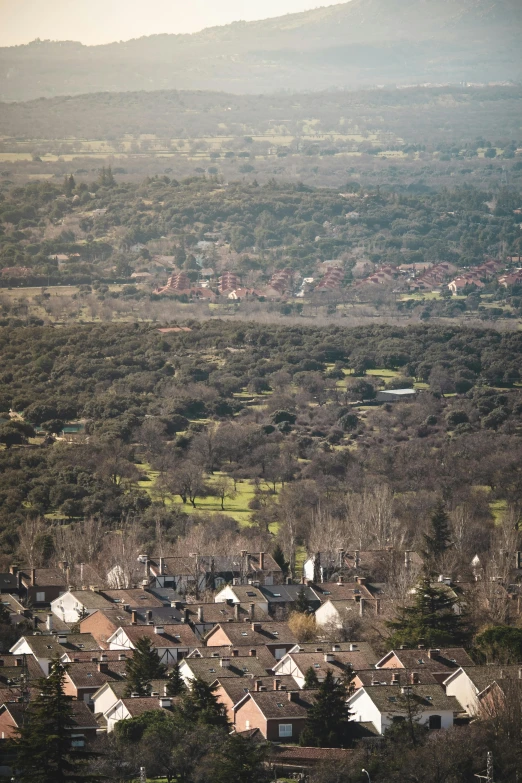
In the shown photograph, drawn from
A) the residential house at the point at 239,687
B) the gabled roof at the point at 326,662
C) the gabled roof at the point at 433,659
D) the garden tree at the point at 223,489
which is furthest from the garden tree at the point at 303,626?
the garden tree at the point at 223,489

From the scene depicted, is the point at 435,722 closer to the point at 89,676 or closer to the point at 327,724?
the point at 327,724

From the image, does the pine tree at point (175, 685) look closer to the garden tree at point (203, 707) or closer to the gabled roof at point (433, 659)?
the garden tree at point (203, 707)

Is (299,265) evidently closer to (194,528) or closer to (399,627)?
(194,528)

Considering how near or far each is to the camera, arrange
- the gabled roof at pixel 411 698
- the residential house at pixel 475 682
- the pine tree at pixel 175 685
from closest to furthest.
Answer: the gabled roof at pixel 411 698 < the residential house at pixel 475 682 < the pine tree at pixel 175 685

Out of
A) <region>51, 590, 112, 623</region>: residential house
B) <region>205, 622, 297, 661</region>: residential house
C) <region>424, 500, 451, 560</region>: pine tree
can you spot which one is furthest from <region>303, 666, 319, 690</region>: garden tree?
<region>424, 500, 451, 560</region>: pine tree

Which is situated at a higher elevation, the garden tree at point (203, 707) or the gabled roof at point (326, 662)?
the garden tree at point (203, 707)

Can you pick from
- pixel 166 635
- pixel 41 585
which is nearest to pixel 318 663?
pixel 166 635
